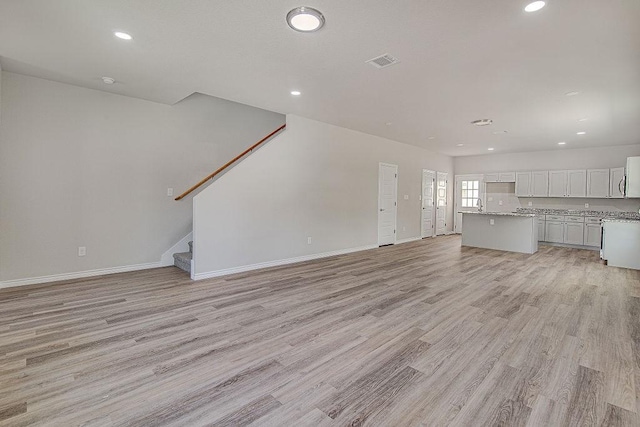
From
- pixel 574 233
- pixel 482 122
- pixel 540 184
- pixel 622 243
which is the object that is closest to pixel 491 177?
pixel 540 184

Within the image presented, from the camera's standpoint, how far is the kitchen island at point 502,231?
22.4ft

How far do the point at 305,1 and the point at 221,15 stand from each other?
→ 2.49 feet

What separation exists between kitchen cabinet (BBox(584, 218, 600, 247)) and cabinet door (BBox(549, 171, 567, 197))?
96 centimetres

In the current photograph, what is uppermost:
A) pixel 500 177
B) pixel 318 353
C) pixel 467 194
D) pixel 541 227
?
pixel 500 177

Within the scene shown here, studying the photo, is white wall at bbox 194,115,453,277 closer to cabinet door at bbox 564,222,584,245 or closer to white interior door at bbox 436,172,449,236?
white interior door at bbox 436,172,449,236

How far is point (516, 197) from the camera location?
9.12 metres

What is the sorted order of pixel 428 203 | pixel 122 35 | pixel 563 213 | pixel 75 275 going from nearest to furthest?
pixel 122 35 → pixel 75 275 → pixel 563 213 → pixel 428 203

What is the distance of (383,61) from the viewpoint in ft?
10.5

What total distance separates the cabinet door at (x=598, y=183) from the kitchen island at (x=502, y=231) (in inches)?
87.7

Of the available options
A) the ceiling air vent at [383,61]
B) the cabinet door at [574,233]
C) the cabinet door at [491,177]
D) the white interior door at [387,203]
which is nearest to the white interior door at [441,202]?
the cabinet door at [491,177]

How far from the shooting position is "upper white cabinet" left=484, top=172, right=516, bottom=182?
905 centimetres

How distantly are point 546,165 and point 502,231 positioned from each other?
3.15 metres

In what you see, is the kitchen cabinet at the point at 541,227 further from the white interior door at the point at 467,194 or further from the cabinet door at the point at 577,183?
the white interior door at the point at 467,194

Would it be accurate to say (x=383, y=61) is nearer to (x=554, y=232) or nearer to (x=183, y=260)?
(x=183, y=260)
